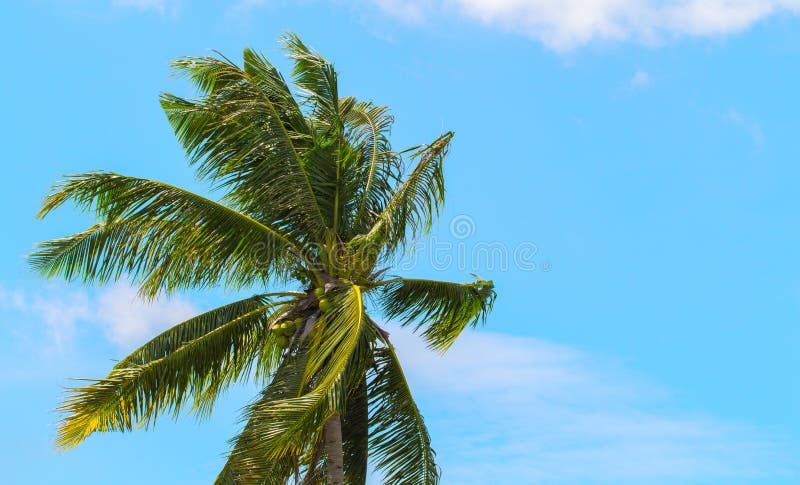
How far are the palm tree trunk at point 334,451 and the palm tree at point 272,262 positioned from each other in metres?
0.01

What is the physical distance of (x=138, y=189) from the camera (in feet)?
35.8

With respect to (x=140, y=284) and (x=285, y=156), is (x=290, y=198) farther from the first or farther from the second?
(x=140, y=284)

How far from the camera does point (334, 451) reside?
10805 mm

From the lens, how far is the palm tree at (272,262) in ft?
35.3

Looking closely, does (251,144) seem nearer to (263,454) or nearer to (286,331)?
(286,331)

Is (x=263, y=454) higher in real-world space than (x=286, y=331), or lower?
lower

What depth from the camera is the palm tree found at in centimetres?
1076

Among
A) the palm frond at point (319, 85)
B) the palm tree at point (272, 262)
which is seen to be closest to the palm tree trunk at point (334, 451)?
the palm tree at point (272, 262)

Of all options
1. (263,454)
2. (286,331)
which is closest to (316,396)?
(263,454)

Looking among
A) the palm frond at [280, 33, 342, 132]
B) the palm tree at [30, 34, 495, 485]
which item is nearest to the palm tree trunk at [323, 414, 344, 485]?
the palm tree at [30, 34, 495, 485]

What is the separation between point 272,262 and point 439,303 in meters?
2.41

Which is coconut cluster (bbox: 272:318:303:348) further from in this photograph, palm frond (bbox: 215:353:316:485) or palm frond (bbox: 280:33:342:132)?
palm frond (bbox: 280:33:342:132)

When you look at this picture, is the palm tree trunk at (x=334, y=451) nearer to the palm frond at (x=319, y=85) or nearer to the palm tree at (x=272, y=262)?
the palm tree at (x=272, y=262)

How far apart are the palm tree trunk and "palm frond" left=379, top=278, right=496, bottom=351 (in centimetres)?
204
